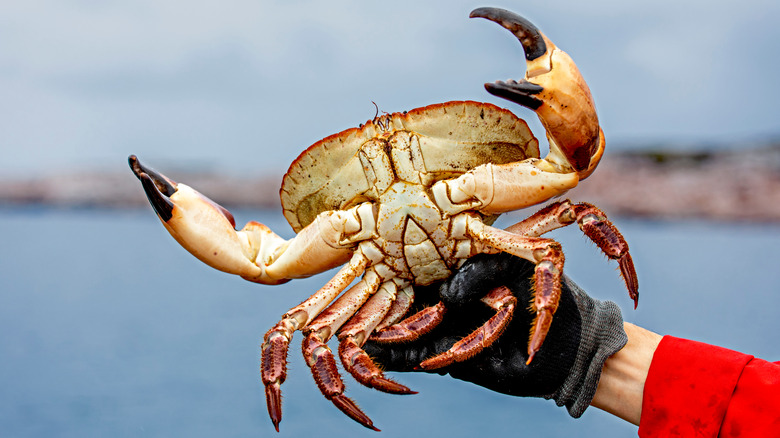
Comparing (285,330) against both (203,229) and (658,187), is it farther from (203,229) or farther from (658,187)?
(658,187)

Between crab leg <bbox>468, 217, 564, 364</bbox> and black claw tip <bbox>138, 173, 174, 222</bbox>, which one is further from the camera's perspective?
black claw tip <bbox>138, 173, 174, 222</bbox>

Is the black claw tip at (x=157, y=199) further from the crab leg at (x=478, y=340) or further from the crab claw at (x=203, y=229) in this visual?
the crab leg at (x=478, y=340)

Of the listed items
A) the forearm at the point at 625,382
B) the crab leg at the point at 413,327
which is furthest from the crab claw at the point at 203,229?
the forearm at the point at 625,382

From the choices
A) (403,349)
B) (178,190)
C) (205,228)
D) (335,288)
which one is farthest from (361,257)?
(178,190)

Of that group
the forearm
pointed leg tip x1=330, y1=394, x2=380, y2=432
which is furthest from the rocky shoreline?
pointed leg tip x1=330, y1=394, x2=380, y2=432

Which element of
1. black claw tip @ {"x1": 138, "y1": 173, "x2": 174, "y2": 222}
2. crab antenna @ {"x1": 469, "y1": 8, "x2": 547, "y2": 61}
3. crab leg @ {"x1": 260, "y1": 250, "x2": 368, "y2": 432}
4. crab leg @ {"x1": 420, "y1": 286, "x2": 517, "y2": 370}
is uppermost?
black claw tip @ {"x1": 138, "y1": 173, "x2": 174, "y2": 222}

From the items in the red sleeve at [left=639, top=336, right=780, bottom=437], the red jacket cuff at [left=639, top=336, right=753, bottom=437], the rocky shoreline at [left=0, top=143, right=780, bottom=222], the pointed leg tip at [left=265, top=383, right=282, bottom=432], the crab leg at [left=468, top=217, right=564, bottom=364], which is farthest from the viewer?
the rocky shoreline at [left=0, top=143, right=780, bottom=222]

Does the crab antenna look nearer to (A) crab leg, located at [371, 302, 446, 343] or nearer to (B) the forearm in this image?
(A) crab leg, located at [371, 302, 446, 343]

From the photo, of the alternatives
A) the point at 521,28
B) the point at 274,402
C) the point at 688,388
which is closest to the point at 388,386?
the point at 274,402
